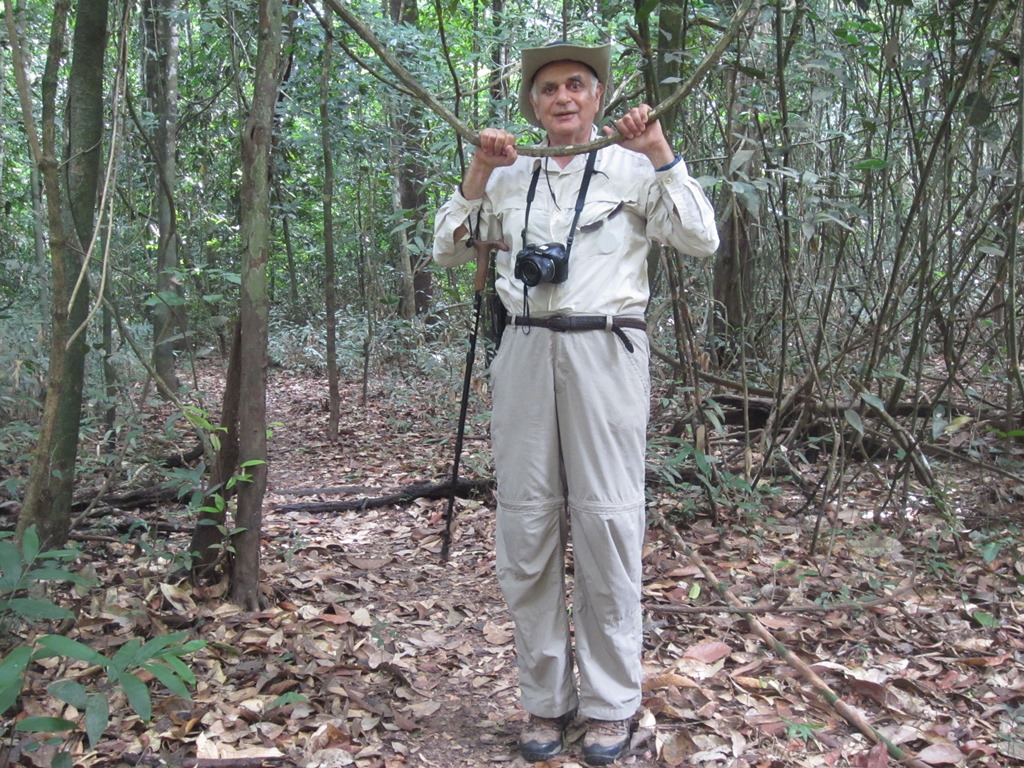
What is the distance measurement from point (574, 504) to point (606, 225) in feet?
2.61

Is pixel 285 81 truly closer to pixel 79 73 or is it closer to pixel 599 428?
pixel 79 73

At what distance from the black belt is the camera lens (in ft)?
0.40

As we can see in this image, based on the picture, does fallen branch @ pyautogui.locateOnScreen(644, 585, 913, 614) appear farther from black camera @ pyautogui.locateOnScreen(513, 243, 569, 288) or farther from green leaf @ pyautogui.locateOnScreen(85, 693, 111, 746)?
green leaf @ pyautogui.locateOnScreen(85, 693, 111, 746)

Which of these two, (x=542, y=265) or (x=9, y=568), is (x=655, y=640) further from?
(x=9, y=568)

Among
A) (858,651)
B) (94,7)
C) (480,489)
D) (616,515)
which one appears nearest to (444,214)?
(616,515)

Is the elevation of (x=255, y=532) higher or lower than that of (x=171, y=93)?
lower

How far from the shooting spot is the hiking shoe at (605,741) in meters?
2.39

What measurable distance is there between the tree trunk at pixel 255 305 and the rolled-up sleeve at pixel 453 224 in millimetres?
845

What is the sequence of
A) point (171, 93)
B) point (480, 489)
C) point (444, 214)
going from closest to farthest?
point (444, 214), point (480, 489), point (171, 93)

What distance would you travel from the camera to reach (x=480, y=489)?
494 centimetres

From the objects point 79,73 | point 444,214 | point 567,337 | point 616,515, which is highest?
point 79,73

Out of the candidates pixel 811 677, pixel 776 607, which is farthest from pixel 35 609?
pixel 776 607

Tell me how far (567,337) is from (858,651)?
168 cm

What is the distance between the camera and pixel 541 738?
2.45 metres
